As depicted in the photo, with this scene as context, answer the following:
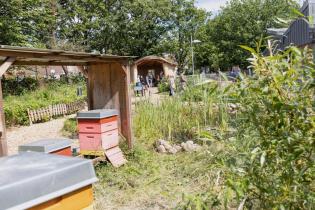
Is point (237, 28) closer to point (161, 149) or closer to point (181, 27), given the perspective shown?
point (181, 27)

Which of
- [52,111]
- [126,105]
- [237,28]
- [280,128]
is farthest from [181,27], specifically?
[280,128]

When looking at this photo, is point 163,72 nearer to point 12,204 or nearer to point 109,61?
point 109,61

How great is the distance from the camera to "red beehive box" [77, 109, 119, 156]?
5.19 metres

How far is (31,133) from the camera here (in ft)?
32.9

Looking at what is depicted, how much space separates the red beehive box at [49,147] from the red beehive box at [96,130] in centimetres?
96

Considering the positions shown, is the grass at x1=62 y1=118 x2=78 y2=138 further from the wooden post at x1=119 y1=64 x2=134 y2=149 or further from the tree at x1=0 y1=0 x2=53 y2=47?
the tree at x1=0 y1=0 x2=53 y2=47

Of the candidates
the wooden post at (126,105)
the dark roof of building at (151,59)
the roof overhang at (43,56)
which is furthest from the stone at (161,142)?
the dark roof of building at (151,59)

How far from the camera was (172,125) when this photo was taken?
7453 mm

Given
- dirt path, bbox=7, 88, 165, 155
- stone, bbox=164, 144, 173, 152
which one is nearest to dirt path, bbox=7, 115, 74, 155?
dirt path, bbox=7, 88, 165, 155

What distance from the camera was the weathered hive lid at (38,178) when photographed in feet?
4.55

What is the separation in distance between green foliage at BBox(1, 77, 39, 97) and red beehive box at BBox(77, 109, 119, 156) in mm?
12465

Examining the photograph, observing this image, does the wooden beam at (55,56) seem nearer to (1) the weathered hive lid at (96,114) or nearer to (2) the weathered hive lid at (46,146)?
(1) the weathered hive lid at (96,114)

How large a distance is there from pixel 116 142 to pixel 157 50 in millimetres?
27191

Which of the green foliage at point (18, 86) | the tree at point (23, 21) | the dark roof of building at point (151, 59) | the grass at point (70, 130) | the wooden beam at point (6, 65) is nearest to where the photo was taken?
the wooden beam at point (6, 65)
